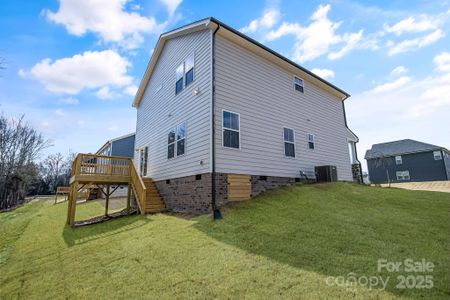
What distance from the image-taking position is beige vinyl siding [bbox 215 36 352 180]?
9.27m

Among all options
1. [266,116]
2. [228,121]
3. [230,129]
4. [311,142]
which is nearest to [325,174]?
[311,142]

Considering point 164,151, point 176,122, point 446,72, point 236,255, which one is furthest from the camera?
point 164,151

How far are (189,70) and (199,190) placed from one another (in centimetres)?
563

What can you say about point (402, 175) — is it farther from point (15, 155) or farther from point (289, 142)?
point (15, 155)

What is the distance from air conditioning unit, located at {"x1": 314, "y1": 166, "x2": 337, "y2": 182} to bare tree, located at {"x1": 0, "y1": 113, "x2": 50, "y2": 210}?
2974 centimetres

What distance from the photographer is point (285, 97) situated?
12.1 metres

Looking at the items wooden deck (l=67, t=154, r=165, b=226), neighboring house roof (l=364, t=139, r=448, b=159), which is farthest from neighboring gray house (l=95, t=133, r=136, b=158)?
neighboring house roof (l=364, t=139, r=448, b=159)

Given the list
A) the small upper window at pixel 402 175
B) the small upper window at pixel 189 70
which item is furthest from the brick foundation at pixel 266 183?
the small upper window at pixel 402 175

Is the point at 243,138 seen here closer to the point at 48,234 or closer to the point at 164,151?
the point at 164,151

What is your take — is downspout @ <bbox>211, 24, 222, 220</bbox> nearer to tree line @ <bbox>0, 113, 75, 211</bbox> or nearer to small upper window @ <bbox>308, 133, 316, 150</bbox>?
small upper window @ <bbox>308, 133, 316, 150</bbox>

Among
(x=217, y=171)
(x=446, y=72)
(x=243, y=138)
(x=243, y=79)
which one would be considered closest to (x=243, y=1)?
(x=243, y=79)

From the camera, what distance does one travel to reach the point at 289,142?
11500 mm

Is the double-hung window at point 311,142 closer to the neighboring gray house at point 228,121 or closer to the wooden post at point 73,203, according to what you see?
the neighboring gray house at point 228,121

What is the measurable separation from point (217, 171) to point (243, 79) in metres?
4.31
